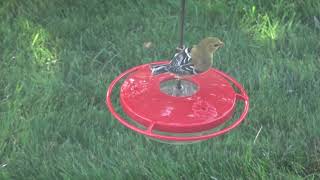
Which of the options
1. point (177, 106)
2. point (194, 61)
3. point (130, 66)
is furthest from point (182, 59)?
point (130, 66)

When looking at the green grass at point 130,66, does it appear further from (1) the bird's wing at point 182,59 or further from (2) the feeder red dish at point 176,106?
(1) the bird's wing at point 182,59

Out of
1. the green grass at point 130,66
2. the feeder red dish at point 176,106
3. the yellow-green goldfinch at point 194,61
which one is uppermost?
the yellow-green goldfinch at point 194,61

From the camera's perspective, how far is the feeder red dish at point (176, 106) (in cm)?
213

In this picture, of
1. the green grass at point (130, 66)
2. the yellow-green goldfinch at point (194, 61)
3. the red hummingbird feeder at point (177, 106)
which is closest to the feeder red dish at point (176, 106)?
the red hummingbird feeder at point (177, 106)

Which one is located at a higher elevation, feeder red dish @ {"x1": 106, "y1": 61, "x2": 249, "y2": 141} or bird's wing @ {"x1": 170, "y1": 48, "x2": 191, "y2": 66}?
bird's wing @ {"x1": 170, "y1": 48, "x2": 191, "y2": 66}

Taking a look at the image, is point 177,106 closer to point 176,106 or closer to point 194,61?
point 176,106

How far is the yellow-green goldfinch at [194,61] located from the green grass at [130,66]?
2.67ft

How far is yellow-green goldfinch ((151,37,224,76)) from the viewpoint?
7.07 ft

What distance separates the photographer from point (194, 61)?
2.16 meters

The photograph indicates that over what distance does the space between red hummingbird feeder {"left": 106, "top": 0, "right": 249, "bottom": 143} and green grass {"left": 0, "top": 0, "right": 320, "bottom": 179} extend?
61cm

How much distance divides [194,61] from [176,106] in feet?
0.63

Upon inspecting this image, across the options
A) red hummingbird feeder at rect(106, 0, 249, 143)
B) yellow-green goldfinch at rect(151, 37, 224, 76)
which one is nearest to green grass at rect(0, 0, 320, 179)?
red hummingbird feeder at rect(106, 0, 249, 143)

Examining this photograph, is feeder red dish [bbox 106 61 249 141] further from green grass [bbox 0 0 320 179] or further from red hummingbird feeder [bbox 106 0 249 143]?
green grass [bbox 0 0 320 179]

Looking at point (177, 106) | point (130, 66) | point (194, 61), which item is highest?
point (194, 61)
